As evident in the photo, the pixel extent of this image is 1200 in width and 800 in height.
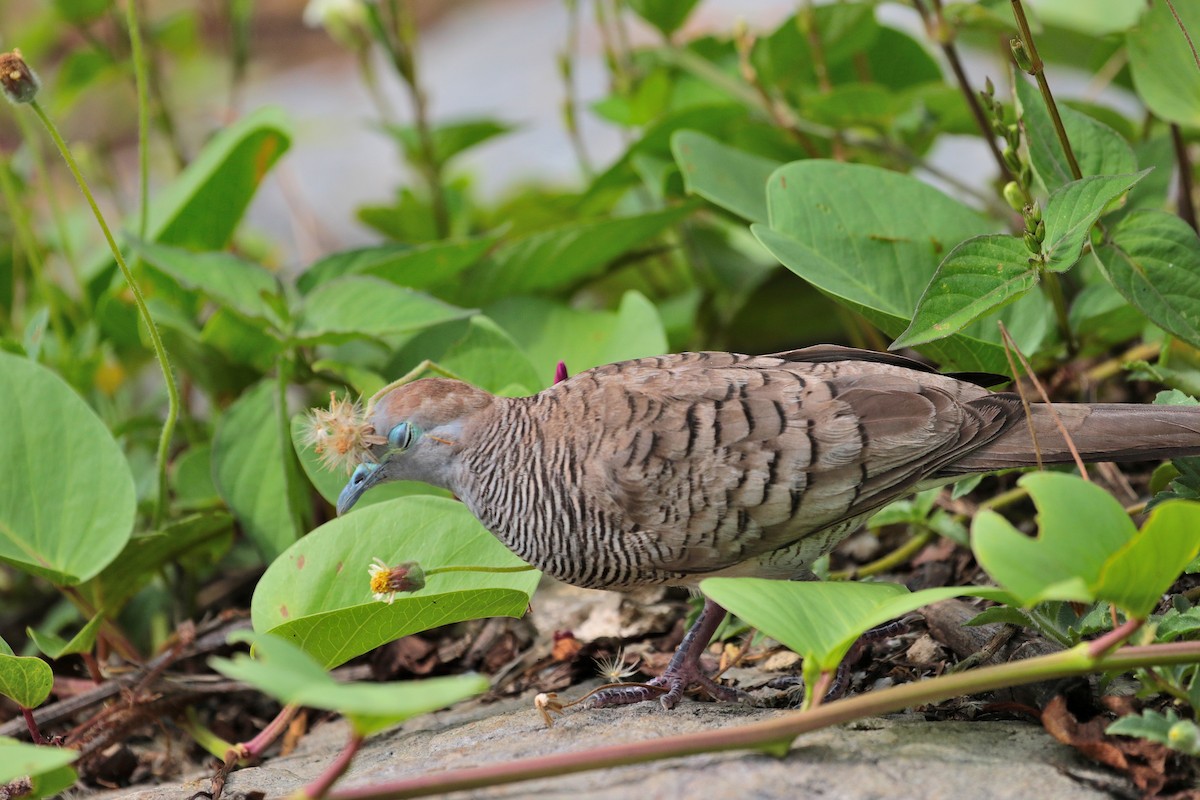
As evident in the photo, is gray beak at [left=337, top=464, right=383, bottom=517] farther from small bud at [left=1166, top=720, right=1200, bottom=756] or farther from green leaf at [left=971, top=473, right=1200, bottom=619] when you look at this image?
small bud at [left=1166, top=720, right=1200, bottom=756]

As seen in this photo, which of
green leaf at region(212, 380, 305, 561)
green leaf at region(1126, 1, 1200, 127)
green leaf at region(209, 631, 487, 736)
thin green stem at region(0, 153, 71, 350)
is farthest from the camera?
thin green stem at region(0, 153, 71, 350)

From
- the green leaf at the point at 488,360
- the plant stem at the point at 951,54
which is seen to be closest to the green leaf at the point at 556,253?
the green leaf at the point at 488,360

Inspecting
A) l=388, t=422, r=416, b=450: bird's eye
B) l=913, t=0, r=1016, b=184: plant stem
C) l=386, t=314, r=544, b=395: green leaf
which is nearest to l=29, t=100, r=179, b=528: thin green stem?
l=388, t=422, r=416, b=450: bird's eye

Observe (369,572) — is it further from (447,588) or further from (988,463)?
(988,463)

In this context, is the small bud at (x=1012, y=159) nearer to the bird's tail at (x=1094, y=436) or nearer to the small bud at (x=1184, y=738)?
the bird's tail at (x=1094, y=436)

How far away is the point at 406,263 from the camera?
→ 10.3 ft

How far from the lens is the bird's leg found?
2.26 meters

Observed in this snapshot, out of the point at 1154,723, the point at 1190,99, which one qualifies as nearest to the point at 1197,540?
the point at 1154,723

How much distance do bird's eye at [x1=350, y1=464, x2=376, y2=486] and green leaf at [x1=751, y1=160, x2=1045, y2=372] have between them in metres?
0.97

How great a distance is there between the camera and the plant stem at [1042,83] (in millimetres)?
2141

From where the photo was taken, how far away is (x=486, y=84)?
8.18 meters

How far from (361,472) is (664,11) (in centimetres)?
200

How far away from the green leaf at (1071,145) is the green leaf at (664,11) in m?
1.44

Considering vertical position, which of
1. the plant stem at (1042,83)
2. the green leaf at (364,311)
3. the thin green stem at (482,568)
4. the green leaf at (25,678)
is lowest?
the green leaf at (25,678)
